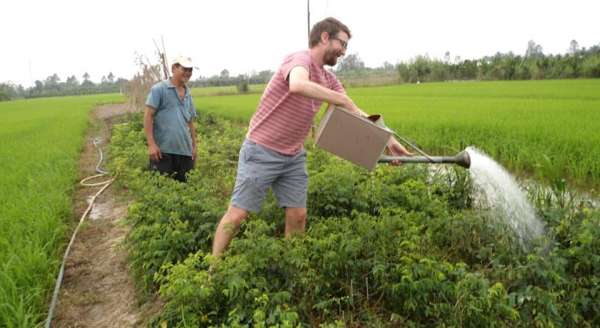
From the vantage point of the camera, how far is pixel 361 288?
249 cm

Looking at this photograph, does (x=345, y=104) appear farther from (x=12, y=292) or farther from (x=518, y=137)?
(x=518, y=137)

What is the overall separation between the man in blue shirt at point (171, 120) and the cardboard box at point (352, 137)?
169cm

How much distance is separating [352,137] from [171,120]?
6.34ft

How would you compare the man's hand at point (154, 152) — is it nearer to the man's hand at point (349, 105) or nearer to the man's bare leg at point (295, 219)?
the man's bare leg at point (295, 219)

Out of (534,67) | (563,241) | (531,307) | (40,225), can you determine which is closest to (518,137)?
(563,241)

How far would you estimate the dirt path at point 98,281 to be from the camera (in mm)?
2752

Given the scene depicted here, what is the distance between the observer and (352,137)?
94.6 inches

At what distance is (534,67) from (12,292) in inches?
1146

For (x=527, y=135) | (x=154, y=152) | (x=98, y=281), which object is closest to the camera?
(x=98, y=281)

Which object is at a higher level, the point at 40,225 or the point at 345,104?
the point at 345,104

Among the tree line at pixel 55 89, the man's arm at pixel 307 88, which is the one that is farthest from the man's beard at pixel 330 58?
the tree line at pixel 55 89

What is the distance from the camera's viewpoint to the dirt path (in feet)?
9.03

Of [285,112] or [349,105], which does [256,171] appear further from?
[349,105]

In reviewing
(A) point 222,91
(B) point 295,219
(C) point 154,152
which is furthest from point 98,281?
(A) point 222,91
